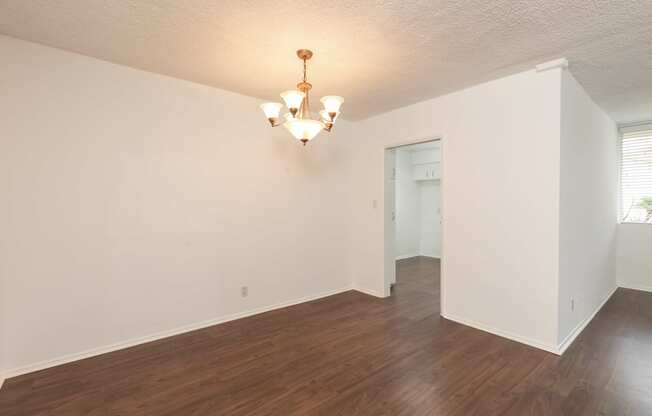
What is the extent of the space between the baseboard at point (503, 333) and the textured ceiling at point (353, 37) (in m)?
2.59

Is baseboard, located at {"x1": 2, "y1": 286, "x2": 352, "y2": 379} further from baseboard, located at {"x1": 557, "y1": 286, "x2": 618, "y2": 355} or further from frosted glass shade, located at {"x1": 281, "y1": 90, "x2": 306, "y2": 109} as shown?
baseboard, located at {"x1": 557, "y1": 286, "x2": 618, "y2": 355}

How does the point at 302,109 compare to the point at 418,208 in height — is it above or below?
above

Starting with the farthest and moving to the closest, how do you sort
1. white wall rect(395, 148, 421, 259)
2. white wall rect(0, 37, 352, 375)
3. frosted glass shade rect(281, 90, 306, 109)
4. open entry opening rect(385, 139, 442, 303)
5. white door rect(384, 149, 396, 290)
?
white wall rect(395, 148, 421, 259) → open entry opening rect(385, 139, 442, 303) → white door rect(384, 149, 396, 290) → white wall rect(0, 37, 352, 375) → frosted glass shade rect(281, 90, 306, 109)

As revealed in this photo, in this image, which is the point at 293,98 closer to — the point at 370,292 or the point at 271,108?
the point at 271,108

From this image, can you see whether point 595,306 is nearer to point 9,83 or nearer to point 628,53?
point 628,53

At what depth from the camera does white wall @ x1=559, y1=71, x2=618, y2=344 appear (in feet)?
9.25

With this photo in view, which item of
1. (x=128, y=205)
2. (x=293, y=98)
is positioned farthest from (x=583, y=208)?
(x=128, y=205)

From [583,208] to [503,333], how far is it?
163cm

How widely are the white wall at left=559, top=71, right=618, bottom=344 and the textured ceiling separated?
50 cm

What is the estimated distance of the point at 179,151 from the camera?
317 cm


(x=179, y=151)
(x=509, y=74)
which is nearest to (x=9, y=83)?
(x=179, y=151)

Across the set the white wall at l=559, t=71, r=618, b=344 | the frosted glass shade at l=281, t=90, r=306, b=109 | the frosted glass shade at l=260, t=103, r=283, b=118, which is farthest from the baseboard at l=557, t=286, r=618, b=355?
the frosted glass shade at l=260, t=103, r=283, b=118

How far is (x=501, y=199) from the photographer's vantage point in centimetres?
308

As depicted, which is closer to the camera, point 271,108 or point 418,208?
point 271,108
